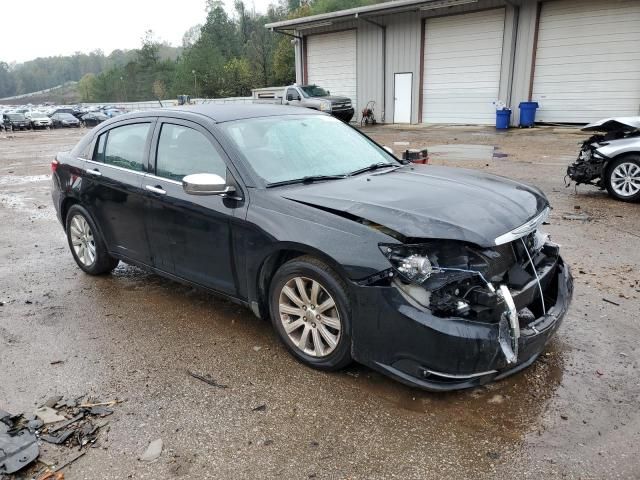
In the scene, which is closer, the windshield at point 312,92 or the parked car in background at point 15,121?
the windshield at point 312,92

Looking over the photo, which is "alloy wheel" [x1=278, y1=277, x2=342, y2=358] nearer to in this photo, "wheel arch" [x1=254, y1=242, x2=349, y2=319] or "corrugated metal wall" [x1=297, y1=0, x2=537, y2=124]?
"wheel arch" [x1=254, y1=242, x2=349, y2=319]

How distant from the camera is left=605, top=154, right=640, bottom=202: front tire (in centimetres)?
762

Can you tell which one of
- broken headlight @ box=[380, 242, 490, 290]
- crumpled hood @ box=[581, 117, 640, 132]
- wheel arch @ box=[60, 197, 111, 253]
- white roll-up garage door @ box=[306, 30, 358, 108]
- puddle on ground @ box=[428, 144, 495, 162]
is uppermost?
white roll-up garage door @ box=[306, 30, 358, 108]

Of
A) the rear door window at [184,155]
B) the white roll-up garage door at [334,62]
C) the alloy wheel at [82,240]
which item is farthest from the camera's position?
the white roll-up garage door at [334,62]

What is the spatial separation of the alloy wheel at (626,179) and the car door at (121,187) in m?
6.96

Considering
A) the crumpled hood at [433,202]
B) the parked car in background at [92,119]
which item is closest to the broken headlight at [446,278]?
the crumpled hood at [433,202]

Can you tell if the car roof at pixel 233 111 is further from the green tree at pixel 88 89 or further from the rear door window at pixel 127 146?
the green tree at pixel 88 89

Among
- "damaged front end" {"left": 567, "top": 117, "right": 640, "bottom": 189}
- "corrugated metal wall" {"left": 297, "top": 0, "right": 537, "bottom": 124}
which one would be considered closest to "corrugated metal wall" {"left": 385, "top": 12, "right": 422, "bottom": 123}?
"corrugated metal wall" {"left": 297, "top": 0, "right": 537, "bottom": 124}

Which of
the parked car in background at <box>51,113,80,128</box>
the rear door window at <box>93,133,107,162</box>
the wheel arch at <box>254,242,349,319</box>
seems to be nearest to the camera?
the wheel arch at <box>254,242,349,319</box>

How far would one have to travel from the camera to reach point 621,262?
5.22 m

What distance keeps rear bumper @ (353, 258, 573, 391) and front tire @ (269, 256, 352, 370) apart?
17cm

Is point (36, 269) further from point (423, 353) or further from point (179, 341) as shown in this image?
point (423, 353)

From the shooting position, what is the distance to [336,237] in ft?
9.86

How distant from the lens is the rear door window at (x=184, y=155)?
3.80 meters
